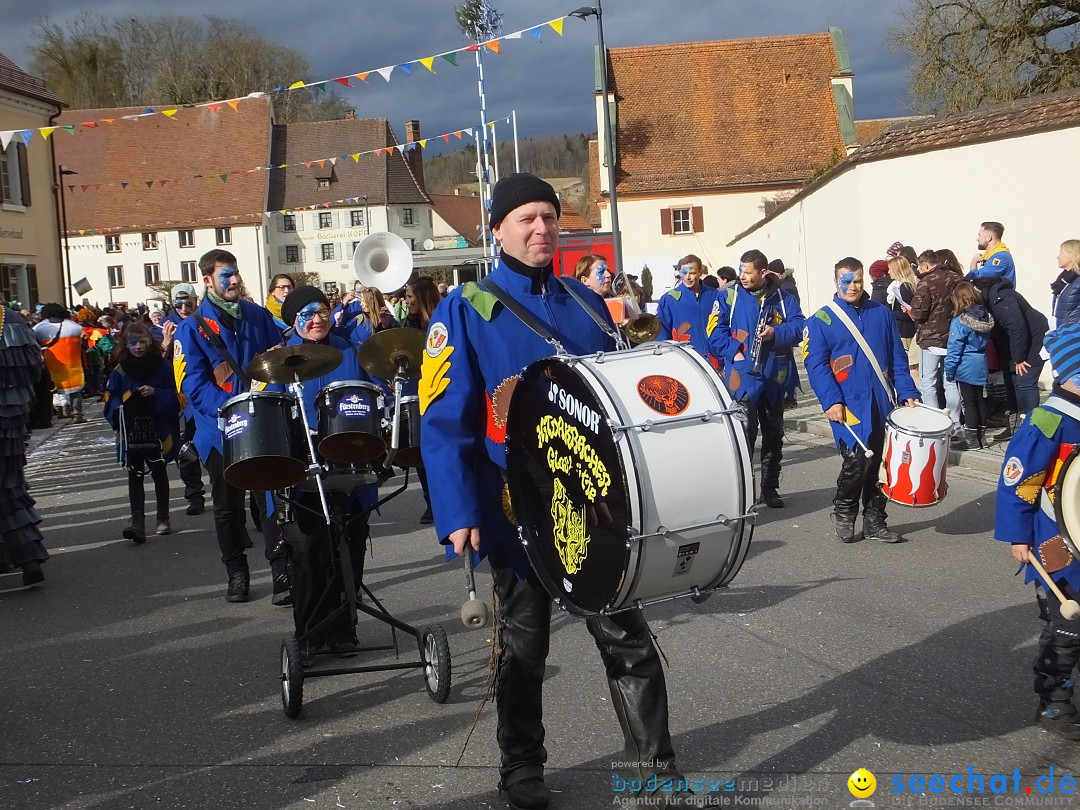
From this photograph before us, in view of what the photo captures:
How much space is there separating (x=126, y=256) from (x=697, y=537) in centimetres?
6568

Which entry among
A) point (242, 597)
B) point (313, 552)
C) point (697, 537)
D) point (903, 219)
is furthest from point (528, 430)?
point (903, 219)

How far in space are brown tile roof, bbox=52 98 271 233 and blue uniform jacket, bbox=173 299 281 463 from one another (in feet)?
183

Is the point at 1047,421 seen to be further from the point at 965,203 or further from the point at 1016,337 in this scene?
the point at 965,203

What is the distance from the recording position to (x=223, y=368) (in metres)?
6.80

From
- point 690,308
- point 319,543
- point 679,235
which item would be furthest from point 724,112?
point 319,543

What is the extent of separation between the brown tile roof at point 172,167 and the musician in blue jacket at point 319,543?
56999 millimetres

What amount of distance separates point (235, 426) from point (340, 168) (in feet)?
209

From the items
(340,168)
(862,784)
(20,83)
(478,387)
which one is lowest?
(862,784)

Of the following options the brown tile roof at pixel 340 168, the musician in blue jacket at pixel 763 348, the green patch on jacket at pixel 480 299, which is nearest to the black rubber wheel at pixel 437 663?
the green patch on jacket at pixel 480 299

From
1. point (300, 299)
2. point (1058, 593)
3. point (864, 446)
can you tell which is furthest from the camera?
point (864, 446)

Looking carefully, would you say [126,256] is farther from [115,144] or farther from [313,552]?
[313,552]

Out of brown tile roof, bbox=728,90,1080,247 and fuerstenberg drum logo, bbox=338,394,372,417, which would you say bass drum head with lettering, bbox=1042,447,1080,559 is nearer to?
fuerstenberg drum logo, bbox=338,394,372,417

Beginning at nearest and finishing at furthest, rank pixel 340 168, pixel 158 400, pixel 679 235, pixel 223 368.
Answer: pixel 223 368, pixel 158 400, pixel 679 235, pixel 340 168

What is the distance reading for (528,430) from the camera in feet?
11.7
